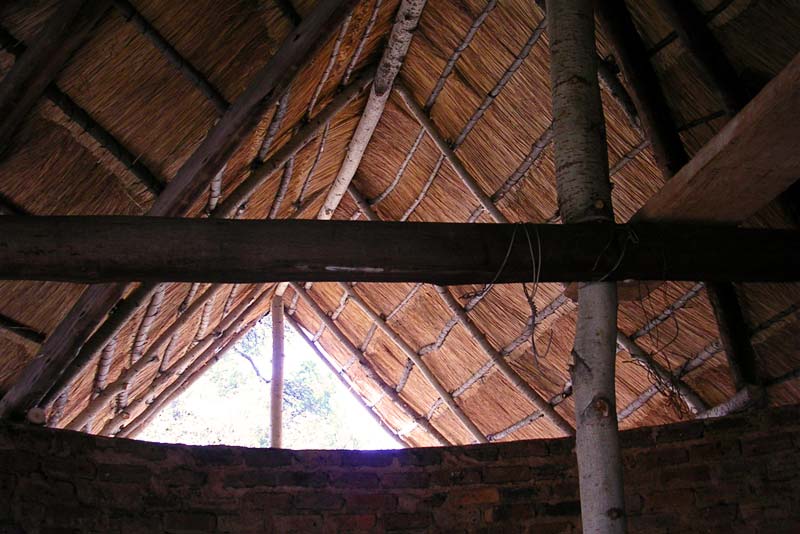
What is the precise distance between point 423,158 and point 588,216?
2483 millimetres

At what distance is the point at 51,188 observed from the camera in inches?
133

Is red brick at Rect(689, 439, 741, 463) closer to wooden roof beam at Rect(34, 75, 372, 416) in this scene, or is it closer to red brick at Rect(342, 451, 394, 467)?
red brick at Rect(342, 451, 394, 467)

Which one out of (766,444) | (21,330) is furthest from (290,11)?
(766,444)

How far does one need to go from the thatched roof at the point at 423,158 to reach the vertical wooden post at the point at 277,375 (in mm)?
726

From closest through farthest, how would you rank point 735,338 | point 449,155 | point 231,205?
point 735,338 → point 231,205 → point 449,155

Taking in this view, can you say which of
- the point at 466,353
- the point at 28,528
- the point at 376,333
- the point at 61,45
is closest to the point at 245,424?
the point at 376,333

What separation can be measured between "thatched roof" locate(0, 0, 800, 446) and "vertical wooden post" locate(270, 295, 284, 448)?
2.38ft

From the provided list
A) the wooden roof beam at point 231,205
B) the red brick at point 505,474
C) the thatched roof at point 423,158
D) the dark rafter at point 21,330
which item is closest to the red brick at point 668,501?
the thatched roof at point 423,158

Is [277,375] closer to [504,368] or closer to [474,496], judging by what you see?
[504,368]

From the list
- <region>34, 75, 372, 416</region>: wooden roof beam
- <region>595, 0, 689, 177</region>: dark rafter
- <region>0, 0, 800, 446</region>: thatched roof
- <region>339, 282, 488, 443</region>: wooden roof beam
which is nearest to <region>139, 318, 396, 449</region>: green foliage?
<region>339, 282, 488, 443</region>: wooden roof beam

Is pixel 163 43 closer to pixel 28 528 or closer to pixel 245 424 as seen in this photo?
pixel 28 528

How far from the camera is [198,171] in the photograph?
3500mm

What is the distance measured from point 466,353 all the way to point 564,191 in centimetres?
285

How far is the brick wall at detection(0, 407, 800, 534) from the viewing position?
3477mm
